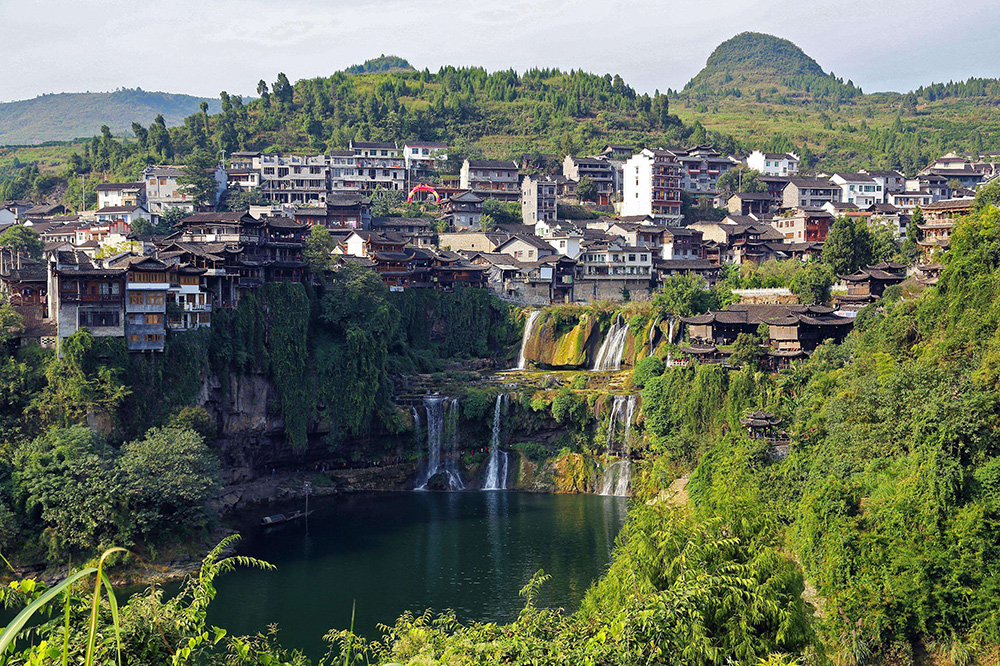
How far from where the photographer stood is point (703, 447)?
51125mm

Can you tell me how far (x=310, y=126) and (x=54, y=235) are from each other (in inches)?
1455

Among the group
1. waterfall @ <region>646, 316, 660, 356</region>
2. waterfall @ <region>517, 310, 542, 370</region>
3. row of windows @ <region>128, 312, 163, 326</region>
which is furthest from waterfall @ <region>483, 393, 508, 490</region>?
row of windows @ <region>128, 312, 163, 326</region>

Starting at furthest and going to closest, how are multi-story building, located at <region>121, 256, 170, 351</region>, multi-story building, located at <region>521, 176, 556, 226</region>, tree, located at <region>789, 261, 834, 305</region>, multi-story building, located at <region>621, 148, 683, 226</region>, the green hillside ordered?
the green hillside
multi-story building, located at <region>621, 148, 683, 226</region>
multi-story building, located at <region>521, 176, 556, 226</region>
tree, located at <region>789, 261, 834, 305</region>
multi-story building, located at <region>121, 256, 170, 351</region>

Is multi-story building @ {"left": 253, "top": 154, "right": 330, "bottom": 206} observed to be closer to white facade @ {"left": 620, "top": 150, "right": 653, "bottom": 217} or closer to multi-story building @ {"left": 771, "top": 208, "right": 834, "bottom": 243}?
white facade @ {"left": 620, "top": 150, "right": 653, "bottom": 217}

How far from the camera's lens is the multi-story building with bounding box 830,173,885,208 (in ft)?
307

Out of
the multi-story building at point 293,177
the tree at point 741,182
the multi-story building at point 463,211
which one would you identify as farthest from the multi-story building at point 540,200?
the tree at point 741,182

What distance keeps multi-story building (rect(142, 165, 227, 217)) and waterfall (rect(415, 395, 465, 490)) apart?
31.3 m

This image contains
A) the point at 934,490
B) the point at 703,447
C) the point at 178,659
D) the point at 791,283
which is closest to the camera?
the point at 178,659

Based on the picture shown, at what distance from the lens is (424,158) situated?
96.4 m

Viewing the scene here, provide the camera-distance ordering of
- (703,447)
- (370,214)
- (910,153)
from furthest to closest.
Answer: (910,153)
(370,214)
(703,447)

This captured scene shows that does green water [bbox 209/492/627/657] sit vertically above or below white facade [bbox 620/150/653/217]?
below

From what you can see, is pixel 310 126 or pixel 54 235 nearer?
pixel 54 235

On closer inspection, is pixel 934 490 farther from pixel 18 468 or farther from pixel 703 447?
pixel 18 468

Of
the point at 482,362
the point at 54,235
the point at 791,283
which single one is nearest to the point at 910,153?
the point at 791,283
